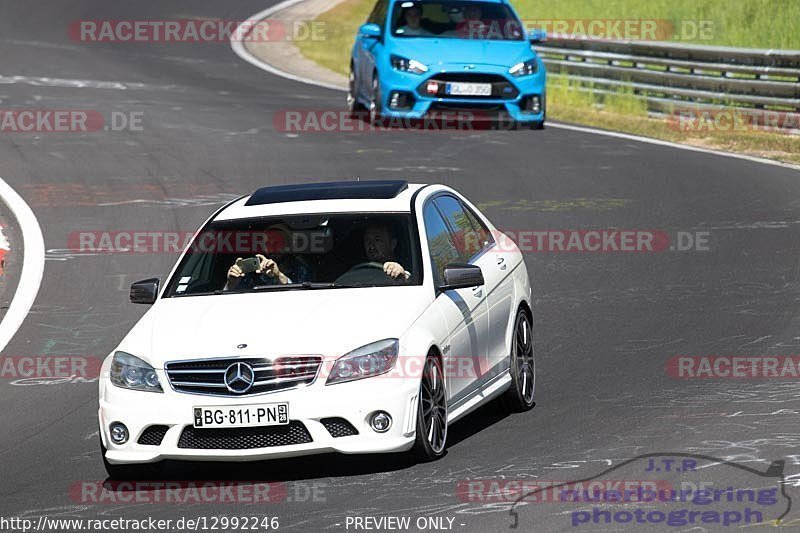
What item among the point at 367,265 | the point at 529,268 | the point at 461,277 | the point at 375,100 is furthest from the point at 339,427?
the point at 375,100

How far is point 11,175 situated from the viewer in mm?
21219

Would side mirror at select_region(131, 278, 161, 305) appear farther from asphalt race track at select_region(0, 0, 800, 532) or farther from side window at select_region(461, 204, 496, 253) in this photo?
side window at select_region(461, 204, 496, 253)

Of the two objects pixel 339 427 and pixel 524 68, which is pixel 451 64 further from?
pixel 339 427

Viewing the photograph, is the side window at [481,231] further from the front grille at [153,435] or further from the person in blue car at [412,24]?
the person in blue car at [412,24]

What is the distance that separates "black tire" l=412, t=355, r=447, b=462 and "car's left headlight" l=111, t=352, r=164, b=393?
1367mm

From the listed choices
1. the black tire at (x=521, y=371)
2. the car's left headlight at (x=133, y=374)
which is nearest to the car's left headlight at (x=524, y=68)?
the black tire at (x=521, y=371)

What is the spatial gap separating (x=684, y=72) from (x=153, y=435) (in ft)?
64.1

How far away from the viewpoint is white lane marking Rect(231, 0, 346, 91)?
3073cm

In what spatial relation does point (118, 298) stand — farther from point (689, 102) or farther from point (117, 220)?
point (689, 102)

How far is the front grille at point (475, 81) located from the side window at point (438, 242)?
41.5 ft

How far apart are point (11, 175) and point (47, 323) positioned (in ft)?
24.3

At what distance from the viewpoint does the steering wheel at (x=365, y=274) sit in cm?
1027

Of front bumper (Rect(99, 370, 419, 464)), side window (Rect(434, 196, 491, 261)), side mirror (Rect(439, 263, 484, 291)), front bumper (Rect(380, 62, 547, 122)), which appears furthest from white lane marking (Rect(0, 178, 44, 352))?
front bumper (Rect(380, 62, 547, 122))

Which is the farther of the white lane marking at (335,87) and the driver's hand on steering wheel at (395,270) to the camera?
the white lane marking at (335,87)
